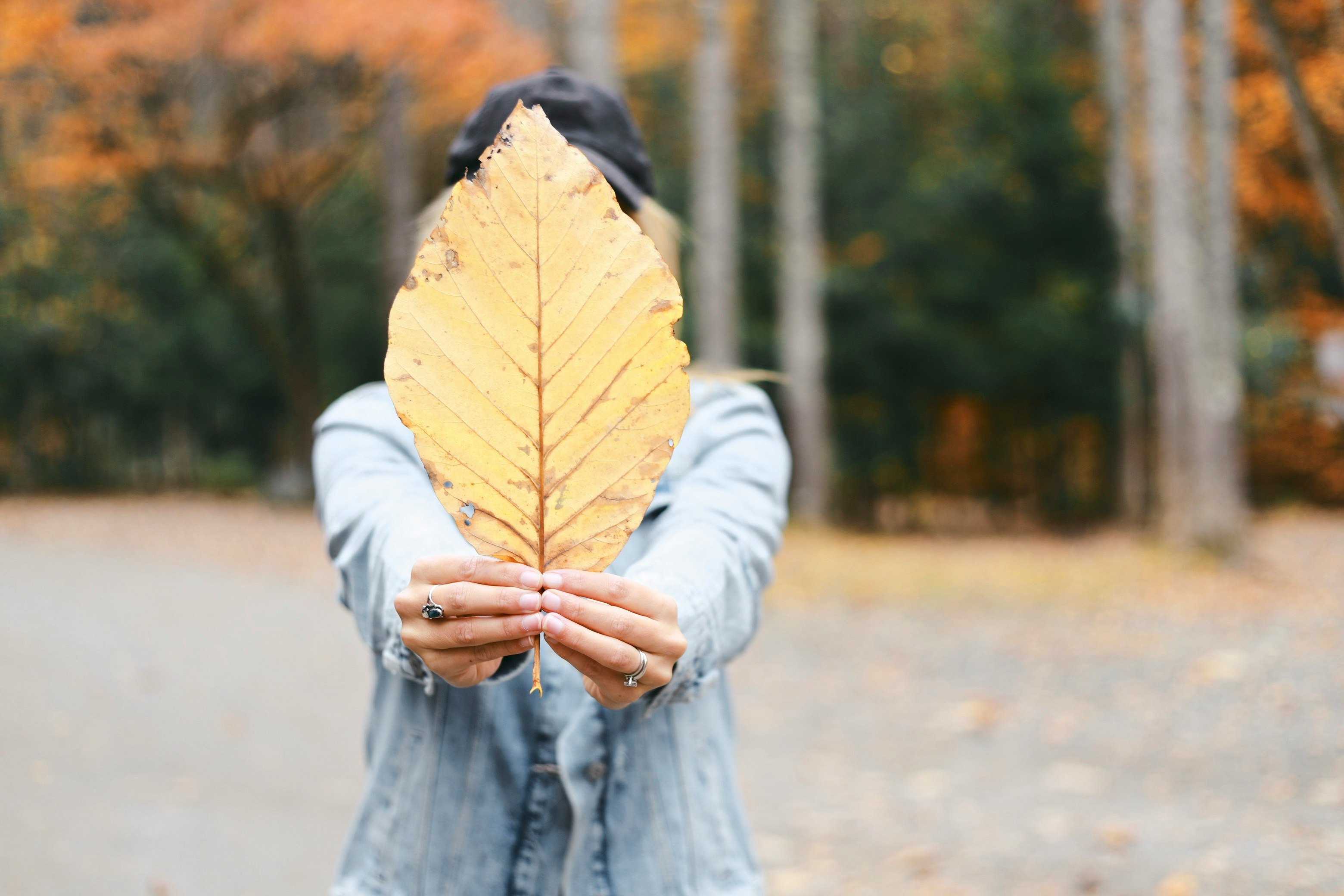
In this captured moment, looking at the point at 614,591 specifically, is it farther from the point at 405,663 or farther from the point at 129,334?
the point at 129,334

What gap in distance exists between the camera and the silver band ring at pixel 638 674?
90 cm

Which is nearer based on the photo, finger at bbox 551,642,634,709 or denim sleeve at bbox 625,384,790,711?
finger at bbox 551,642,634,709

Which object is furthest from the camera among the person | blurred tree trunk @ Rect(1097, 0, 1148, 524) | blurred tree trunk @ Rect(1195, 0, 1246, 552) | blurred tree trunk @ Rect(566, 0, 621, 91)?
blurred tree trunk @ Rect(1097, 0, 1148, 524)

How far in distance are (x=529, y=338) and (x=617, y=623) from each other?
0.83 feet

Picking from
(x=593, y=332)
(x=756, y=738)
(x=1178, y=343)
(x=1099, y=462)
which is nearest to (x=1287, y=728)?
(x=756, y=738)

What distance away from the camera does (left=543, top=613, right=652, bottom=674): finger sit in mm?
821

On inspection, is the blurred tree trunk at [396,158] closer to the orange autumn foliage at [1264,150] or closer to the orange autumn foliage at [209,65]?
the orange autumn foliage at [209,65]

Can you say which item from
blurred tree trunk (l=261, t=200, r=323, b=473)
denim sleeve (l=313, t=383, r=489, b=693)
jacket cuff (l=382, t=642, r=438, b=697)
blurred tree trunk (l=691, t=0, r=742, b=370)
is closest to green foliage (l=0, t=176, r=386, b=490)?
blurred tree trunk (l=261, t=200, r=323, b=473)

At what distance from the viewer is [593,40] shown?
8.77 metres

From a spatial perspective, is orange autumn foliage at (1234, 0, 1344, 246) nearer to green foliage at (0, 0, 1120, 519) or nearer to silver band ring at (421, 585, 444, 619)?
green foliage at (0, 0, 1120, 519)

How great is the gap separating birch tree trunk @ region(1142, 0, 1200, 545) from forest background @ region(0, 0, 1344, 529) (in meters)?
2.25

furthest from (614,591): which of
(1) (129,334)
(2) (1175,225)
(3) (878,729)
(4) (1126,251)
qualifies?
(1) (129,334)

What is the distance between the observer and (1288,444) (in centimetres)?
1778

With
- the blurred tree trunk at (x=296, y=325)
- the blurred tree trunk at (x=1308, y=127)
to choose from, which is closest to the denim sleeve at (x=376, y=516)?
the blurred tree trunk at (x=1308, y=127)
